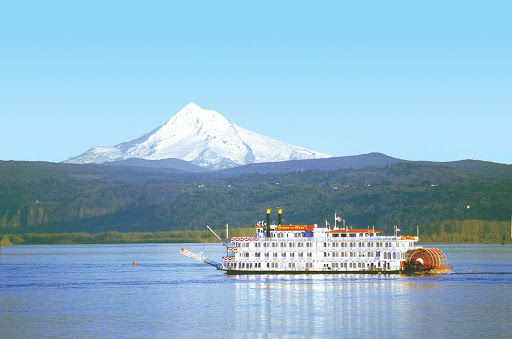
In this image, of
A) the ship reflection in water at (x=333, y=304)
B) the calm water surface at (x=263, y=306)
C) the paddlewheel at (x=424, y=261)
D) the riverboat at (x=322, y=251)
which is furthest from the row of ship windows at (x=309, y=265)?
the paddlewheel at (x=424, y=261)

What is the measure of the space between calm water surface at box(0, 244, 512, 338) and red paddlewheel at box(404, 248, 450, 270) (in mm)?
3220

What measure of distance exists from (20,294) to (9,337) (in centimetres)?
4703

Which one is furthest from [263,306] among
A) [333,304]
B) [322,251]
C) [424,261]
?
[424,261]

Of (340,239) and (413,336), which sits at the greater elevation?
(340,239)

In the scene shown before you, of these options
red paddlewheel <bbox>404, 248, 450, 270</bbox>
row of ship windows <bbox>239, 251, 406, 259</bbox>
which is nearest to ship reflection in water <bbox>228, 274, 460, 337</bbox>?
row of ship windows <bbox>239, 251, 406, 259</bbox>

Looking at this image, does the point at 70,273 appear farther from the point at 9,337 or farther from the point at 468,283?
the point at 9,337

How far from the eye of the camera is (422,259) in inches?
5984

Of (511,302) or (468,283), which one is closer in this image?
(511,302)

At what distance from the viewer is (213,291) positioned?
126938mm

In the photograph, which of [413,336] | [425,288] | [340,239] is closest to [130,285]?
[340,239]

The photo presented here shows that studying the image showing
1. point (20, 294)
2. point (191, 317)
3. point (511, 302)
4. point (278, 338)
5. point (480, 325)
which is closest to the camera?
point (278, 338)

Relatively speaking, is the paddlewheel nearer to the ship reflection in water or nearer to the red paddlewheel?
the red paddlewheel

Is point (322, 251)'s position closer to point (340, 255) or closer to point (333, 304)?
point (340, 255)

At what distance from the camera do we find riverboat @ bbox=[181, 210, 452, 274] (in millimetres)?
143625
